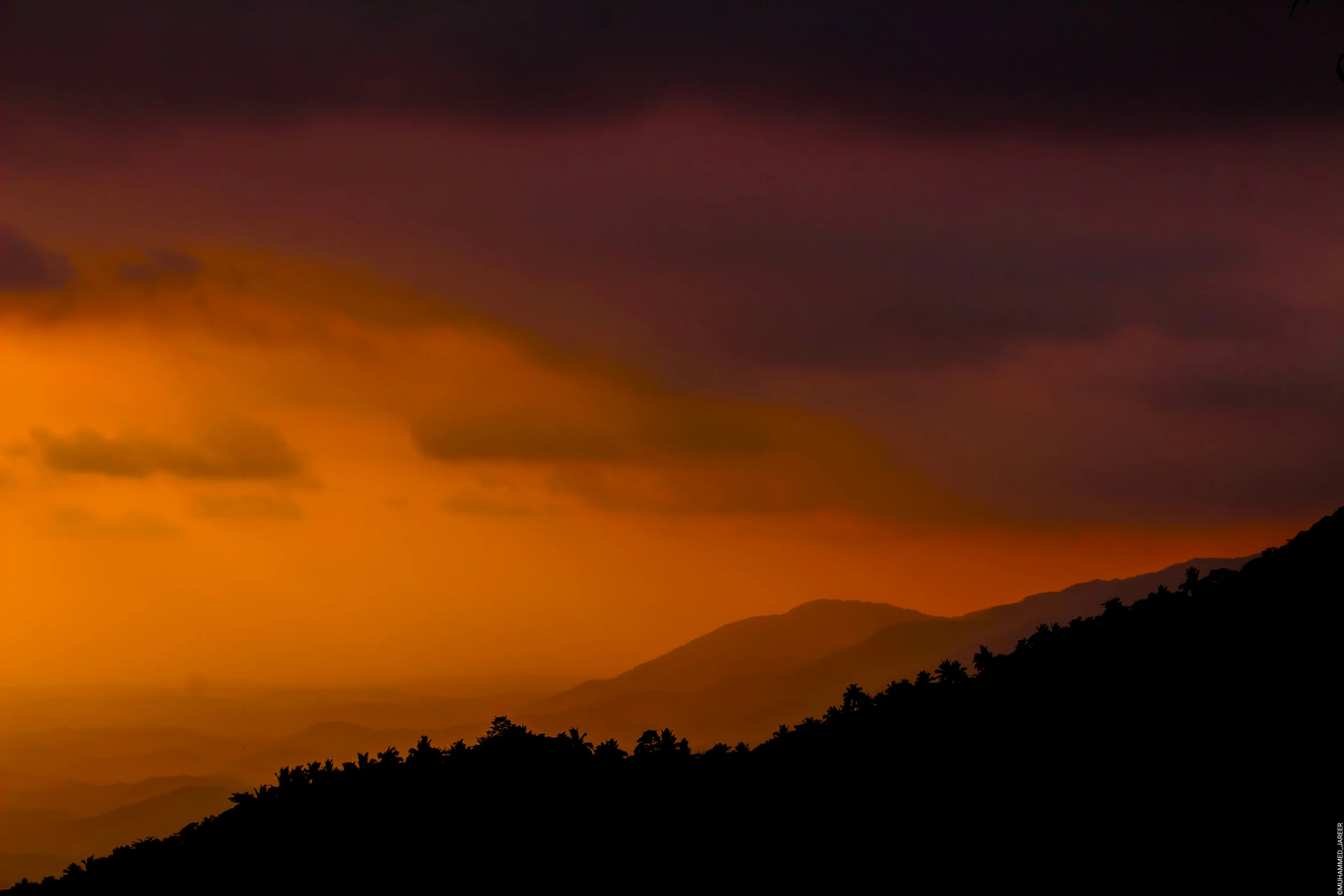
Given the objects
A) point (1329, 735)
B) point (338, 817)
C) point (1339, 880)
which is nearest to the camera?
point (1339, 880)

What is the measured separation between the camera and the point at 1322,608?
2655cm

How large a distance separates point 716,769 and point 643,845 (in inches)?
136

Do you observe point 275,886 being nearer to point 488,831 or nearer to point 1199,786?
point 488,831

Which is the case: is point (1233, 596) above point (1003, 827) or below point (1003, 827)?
above

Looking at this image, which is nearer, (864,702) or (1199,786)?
(1199,786)

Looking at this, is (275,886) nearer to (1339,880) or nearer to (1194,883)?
(1194,883)

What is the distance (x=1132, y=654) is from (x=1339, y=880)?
9.87m

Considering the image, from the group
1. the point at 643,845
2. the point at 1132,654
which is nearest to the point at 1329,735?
the point at 1132,654

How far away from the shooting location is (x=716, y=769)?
27203mm

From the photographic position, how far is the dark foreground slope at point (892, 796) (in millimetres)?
21625

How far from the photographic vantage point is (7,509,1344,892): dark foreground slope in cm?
2162

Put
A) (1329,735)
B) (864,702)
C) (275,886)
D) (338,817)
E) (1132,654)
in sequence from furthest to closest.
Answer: (864,702) → (1132,654) → (338,817) → (275,886) → (1329,735)

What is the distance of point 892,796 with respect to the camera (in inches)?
974

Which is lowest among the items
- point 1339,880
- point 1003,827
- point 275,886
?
point 1339,880
